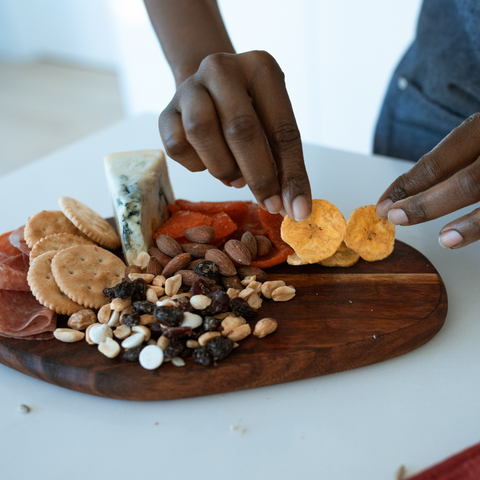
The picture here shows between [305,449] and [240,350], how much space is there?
0.21 meters

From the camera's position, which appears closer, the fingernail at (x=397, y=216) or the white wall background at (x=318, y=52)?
the fingernail at (x=397, y=216)

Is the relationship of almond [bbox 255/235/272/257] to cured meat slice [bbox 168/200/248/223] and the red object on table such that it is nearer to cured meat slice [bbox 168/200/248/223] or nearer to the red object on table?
cured meat slice [bbox 168/200/248/223]

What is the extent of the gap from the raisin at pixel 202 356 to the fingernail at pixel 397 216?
0.46 meters

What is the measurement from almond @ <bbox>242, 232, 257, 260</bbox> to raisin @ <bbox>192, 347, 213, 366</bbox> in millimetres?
323

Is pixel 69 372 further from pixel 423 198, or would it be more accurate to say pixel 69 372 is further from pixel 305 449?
pixel 423 198

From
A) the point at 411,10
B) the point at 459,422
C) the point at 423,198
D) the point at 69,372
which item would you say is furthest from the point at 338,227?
the point at 411,10

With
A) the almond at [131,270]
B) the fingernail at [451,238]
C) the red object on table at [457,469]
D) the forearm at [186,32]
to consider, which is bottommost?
the red object on table at [457,469]

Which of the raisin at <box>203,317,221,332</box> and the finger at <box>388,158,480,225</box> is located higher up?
the finger at <box>388,158,480,225</box>

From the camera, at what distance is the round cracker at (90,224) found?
3.76 feet

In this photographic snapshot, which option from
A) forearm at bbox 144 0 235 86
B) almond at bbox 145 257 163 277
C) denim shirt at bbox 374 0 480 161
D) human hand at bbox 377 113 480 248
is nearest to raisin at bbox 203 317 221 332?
almond at bbox 145 257 163 277

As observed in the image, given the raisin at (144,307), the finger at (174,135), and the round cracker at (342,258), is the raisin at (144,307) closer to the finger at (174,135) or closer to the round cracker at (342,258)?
the finger at (174,135)

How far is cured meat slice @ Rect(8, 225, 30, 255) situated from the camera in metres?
1.11

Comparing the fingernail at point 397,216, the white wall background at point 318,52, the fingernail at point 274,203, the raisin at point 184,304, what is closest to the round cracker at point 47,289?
the raisin at point 184,304

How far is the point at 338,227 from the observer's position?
1.02 metres
